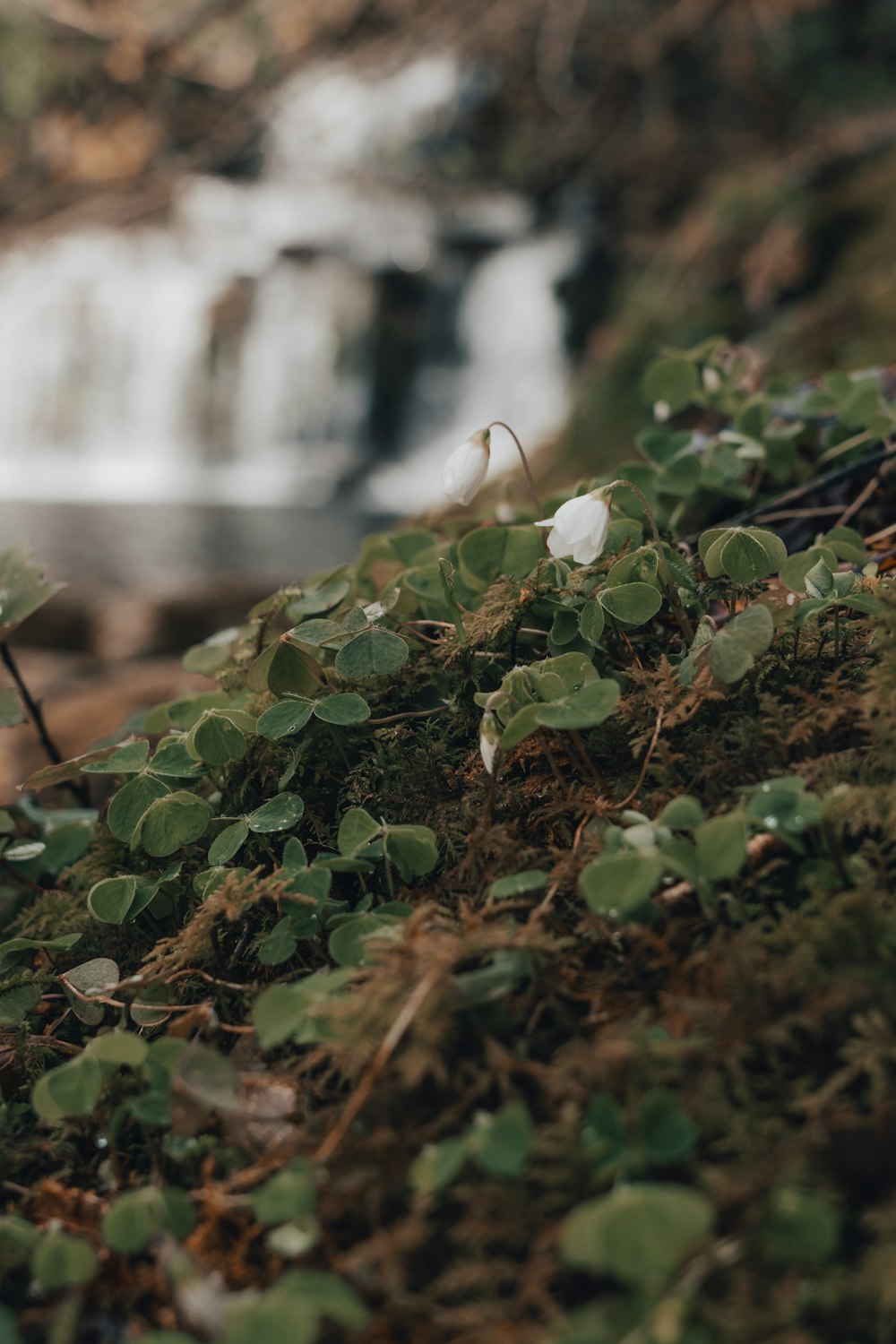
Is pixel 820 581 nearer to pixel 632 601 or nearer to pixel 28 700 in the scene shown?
pixel 632 601

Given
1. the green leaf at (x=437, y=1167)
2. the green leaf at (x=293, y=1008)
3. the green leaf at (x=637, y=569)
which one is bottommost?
the green leaf at (x=437, y=1167)

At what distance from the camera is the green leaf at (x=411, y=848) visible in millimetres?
981

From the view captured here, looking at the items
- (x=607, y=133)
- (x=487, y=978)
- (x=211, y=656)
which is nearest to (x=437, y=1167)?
(x=487, y=978)

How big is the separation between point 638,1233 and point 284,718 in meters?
0.69

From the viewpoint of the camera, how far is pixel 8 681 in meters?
3.85

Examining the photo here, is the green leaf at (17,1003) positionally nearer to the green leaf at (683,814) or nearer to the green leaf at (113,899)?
the green leaf at (113,899)

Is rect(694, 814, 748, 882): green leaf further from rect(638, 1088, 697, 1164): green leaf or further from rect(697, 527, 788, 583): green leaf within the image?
rect(697, 527, 788, 583): green leaf

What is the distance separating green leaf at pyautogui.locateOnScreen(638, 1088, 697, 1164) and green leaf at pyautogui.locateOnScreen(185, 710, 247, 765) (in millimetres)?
657

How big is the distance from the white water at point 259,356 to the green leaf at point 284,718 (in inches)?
403

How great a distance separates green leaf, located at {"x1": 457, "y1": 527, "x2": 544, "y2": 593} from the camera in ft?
4.36

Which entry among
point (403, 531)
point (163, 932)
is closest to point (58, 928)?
point (163, 932)

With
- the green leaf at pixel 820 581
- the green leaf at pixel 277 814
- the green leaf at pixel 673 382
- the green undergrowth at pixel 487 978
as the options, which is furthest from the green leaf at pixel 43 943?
the green leaf at pixel 673 382

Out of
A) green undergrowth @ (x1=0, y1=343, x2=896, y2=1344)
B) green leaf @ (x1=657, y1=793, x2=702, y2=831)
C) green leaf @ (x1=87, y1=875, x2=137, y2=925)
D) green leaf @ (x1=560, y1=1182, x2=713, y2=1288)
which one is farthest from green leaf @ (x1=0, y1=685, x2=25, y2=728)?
green leaf @ (x1=560, y1=1182, x2=713, y2=1288)

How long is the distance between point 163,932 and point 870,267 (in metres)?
5.03
